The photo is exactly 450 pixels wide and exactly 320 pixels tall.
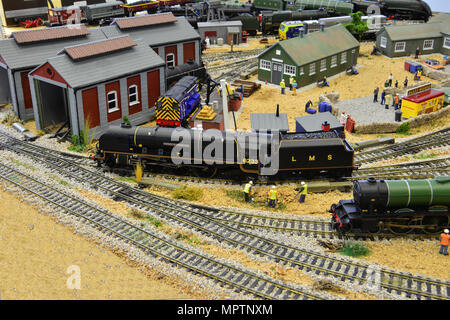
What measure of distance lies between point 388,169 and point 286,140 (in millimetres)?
7165

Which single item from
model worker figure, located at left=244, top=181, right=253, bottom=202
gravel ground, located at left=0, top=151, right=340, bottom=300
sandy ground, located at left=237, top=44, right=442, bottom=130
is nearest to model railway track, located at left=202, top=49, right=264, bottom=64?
sandy ground, located at left=237, top=44, right=442, bottom=130

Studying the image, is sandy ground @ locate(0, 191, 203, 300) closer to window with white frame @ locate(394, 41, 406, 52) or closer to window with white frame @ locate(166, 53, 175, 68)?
window with white frame @ locate(166, 53, 175, 68)

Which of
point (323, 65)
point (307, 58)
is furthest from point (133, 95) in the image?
point (323, 65)

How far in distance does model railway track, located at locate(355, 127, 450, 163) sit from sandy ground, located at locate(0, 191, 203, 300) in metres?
17.2

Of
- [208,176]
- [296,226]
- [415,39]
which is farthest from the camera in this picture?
[415,39]

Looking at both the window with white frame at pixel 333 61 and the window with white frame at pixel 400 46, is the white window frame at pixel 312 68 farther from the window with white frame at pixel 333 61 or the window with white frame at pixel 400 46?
the window with white frame at pixel 400 46

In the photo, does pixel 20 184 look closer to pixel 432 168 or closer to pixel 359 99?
pixel 432 168

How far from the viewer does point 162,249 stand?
21000 mm

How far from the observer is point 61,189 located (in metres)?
26.3

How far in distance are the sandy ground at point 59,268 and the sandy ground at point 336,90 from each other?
18556 millimetres

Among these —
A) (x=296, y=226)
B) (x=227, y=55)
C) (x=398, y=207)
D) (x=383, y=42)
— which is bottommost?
(x=296, y=226)

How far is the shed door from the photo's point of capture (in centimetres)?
4644

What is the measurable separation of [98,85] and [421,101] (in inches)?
978

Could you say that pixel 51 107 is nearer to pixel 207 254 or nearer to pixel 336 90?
pixel 207 254
